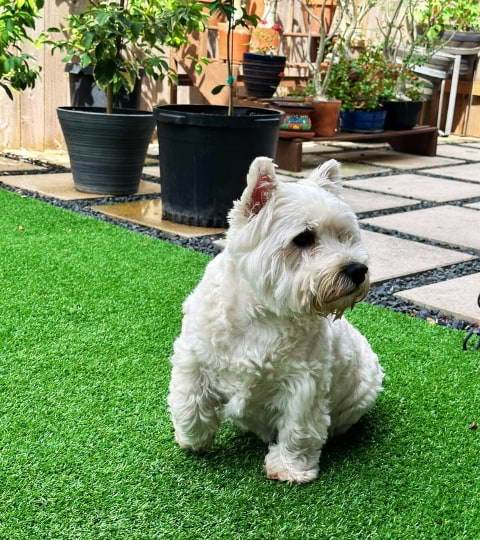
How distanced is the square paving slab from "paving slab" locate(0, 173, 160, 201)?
1.95 metres

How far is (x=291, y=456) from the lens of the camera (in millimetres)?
1943

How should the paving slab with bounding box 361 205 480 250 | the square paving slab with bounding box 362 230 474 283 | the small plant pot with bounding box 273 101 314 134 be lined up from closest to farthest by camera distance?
the square paving slab with bounding box 362 230 474 283 → the paving slab with bounding box 361 205 480 250 → the small plant pot with bounding box 273 101 314 134

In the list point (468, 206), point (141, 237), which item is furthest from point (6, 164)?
point (468, 206)

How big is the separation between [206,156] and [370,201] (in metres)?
1.65

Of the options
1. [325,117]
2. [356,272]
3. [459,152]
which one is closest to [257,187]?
[356,272]

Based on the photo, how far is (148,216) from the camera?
15.4 ft

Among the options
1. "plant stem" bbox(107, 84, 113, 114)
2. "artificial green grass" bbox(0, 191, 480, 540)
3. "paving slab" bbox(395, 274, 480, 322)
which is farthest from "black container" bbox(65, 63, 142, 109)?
"paving slab" bbox(395, 274, 480, 322)

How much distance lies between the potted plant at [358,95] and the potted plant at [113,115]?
8.16 ft

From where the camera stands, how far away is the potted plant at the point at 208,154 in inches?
168

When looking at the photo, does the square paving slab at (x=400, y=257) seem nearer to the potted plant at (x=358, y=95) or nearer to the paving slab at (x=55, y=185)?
the paving slab at (x=55, y=185)

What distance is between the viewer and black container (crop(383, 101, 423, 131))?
7648 millimetres

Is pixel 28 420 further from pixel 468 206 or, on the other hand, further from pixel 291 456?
pixel 468 206

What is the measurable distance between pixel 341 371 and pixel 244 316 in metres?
0.36

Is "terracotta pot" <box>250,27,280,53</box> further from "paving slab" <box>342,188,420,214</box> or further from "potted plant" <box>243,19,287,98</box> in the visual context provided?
"paving slab" <box>342,188,420,214</box>
